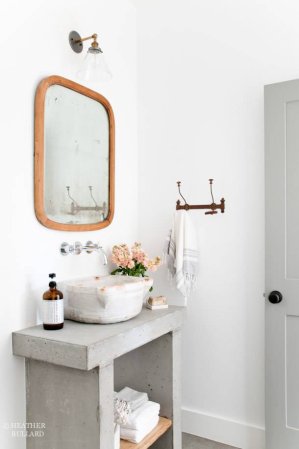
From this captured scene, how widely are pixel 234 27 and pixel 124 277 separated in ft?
5.16

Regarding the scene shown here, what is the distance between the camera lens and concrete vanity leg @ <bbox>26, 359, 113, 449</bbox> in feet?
4.83

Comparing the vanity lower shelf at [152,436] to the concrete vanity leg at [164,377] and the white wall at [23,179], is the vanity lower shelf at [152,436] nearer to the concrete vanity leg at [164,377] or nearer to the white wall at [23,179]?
the concrete vanity leg at [164,377]

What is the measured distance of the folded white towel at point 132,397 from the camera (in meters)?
1.90

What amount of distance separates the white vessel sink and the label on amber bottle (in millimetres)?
107

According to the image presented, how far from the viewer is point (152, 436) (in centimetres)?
185

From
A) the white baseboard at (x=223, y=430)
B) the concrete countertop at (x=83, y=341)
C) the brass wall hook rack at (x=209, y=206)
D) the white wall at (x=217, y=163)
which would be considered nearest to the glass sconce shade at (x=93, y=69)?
the white wall at (x=217, y=163)

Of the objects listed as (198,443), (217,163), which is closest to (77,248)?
(217,163)

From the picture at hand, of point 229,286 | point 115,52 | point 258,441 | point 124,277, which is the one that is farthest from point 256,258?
point 115,52

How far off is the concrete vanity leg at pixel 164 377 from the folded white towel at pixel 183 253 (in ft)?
1.02

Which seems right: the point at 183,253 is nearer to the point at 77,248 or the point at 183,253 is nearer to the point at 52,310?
Answer: the point at 77,248

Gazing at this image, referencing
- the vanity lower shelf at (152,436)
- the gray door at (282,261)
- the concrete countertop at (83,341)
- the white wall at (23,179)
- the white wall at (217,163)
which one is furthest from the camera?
the white wall at (217,163)

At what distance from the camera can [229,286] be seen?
226 centimetres

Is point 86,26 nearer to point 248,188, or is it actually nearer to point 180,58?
point 180,58

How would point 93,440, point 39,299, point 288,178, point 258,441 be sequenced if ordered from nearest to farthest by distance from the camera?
point 93,440
point 39,299
point 288,178
point 258,441
